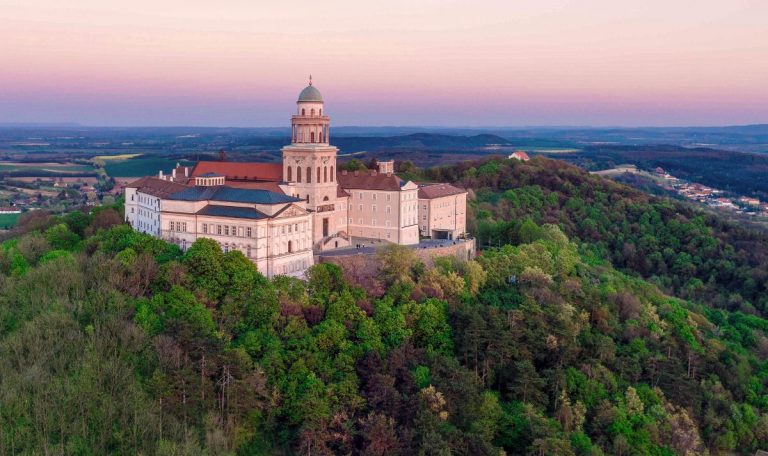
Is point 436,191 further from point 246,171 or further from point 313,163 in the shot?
point 246,171

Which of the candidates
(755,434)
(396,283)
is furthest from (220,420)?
(755,434)

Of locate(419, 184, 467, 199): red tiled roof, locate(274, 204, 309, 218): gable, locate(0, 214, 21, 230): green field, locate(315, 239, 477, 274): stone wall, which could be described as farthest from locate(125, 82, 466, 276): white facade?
locate(0, 214, 21, 230): green field

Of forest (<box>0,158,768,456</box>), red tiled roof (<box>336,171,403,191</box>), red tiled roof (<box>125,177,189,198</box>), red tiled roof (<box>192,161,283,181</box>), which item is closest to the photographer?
forest (<box>0,158,768,456</box>)

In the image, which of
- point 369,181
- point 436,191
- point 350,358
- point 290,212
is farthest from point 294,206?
point 436,191

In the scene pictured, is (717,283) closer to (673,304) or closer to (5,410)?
(673,304)

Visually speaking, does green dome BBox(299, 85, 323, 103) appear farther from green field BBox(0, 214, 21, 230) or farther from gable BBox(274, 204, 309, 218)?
green field BBox(0, 214, 21, 230)
